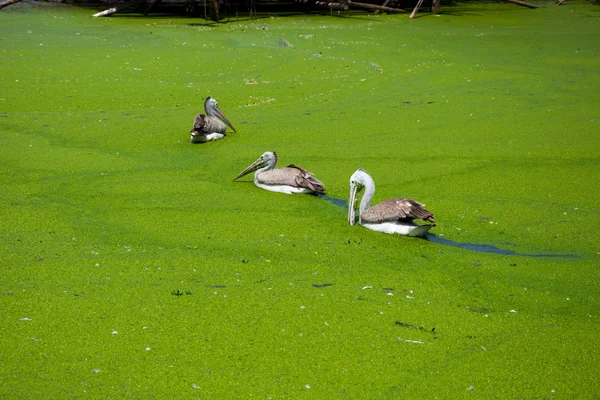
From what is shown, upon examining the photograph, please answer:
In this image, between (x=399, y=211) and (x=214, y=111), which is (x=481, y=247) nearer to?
(x=399, y=211)

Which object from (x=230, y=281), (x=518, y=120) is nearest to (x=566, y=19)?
(x=518, y=120)

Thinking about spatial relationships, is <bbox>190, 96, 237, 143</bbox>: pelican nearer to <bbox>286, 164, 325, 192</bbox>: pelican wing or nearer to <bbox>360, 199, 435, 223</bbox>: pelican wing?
<bbox>286, 164, 325, 192</bbox>: pelican wing

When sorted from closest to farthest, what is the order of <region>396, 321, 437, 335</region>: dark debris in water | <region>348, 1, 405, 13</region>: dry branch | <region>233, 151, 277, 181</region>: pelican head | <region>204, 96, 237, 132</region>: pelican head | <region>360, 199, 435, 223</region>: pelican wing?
<region>396, 321, 437, 335</region>: dark debris in water, <region>360, 199, 435, 223</region>: pelican wing, <region>233, 151, 277, 181</region>: pelican head, <region>204, 96, 237, 132</region>: pelican head, <region>348, 1, 405, 13</region>: dry branch

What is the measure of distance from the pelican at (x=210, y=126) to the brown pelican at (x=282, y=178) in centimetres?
Result: 126

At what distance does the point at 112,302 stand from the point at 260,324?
919mm

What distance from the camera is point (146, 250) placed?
567 cm

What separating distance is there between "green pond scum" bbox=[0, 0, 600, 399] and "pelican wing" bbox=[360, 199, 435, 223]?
0.57ft

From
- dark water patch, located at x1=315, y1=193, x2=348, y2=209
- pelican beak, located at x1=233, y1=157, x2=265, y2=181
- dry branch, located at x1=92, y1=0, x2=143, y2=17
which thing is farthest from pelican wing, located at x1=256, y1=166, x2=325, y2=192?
dry branch, located at x1=92, y1=0, x2=143, y2=17

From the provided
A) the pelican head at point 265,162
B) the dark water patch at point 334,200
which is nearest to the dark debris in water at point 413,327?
the dark water patch at point 334,200

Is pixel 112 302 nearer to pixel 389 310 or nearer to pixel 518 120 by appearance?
pixel 389 310

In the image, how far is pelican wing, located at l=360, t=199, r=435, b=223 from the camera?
6.07m

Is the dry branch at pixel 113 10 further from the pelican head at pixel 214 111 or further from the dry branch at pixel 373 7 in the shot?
the pelican head at pixel 214 111

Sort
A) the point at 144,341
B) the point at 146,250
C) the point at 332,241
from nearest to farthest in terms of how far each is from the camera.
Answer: the point at 144,341 → the point at 146,250 → the point at 332,241

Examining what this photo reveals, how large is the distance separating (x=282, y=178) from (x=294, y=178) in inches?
Answer: 5.1
